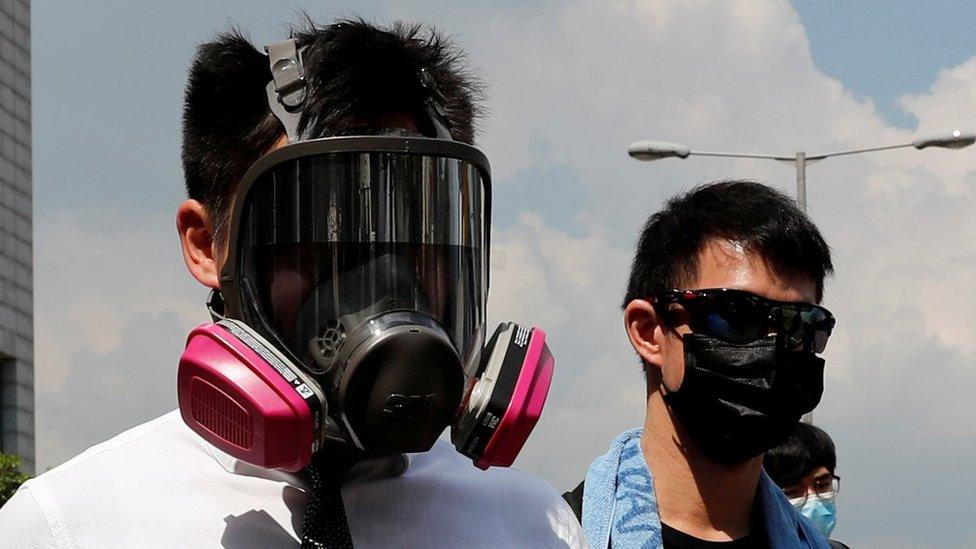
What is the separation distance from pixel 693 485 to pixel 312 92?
1947mm

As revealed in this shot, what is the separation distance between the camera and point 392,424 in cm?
247

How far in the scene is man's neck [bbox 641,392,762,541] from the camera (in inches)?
169

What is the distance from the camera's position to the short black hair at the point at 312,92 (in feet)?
8.93

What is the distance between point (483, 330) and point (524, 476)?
1.10ft

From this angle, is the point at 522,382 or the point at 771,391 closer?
the point at 522,382

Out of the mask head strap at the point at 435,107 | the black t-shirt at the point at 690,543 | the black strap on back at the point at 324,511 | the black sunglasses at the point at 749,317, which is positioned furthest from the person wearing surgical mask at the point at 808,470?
the black strap on back at the point at 324,511

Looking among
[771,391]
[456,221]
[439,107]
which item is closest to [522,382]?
[456,221]

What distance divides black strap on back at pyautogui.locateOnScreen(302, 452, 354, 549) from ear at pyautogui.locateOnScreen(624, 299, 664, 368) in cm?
192

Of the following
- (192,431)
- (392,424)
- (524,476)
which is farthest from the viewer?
(524,476)

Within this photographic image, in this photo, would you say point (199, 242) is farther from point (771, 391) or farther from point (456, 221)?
point (771, 391)

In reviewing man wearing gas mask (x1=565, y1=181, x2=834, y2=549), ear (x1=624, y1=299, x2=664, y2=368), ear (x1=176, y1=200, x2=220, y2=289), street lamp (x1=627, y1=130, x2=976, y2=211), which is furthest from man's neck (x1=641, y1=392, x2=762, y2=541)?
street lamp (x1=627, y1=130, x2=976, y2=211)

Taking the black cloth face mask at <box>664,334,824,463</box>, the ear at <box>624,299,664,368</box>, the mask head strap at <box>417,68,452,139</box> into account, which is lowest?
the black cloth face mask at <box>664,334,824,463</box>

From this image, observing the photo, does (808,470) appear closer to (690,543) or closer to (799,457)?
(799,457)

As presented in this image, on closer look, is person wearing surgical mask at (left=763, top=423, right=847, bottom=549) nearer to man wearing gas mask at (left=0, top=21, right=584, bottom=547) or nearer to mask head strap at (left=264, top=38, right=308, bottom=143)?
man wearing gas mask at (left=0, top=21, right=584, bottom=547)
